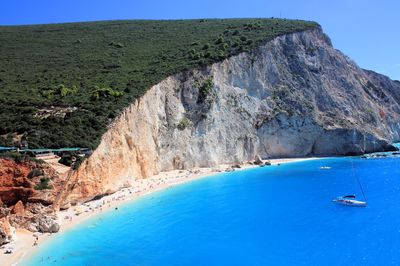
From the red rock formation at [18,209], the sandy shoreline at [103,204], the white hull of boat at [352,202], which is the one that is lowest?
the white hull of boat at [352,202]

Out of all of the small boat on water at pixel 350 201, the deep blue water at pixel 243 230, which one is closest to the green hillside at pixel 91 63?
the deep blue water at pixel 243 230

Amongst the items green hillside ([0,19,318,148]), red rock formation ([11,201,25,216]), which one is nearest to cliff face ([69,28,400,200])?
green hillside ([0,19,318,148])

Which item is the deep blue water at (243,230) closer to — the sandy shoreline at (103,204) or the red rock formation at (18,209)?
the sandy shoreline at (103,204)

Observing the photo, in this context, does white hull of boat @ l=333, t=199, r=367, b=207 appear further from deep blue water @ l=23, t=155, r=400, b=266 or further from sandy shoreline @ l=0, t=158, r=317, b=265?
sandy shoreline @ l=0, t=158, r=317, b=265

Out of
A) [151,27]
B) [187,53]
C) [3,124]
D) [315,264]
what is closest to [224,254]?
[315,264]

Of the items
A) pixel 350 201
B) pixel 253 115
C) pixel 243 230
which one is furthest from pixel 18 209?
pixel 253 115
